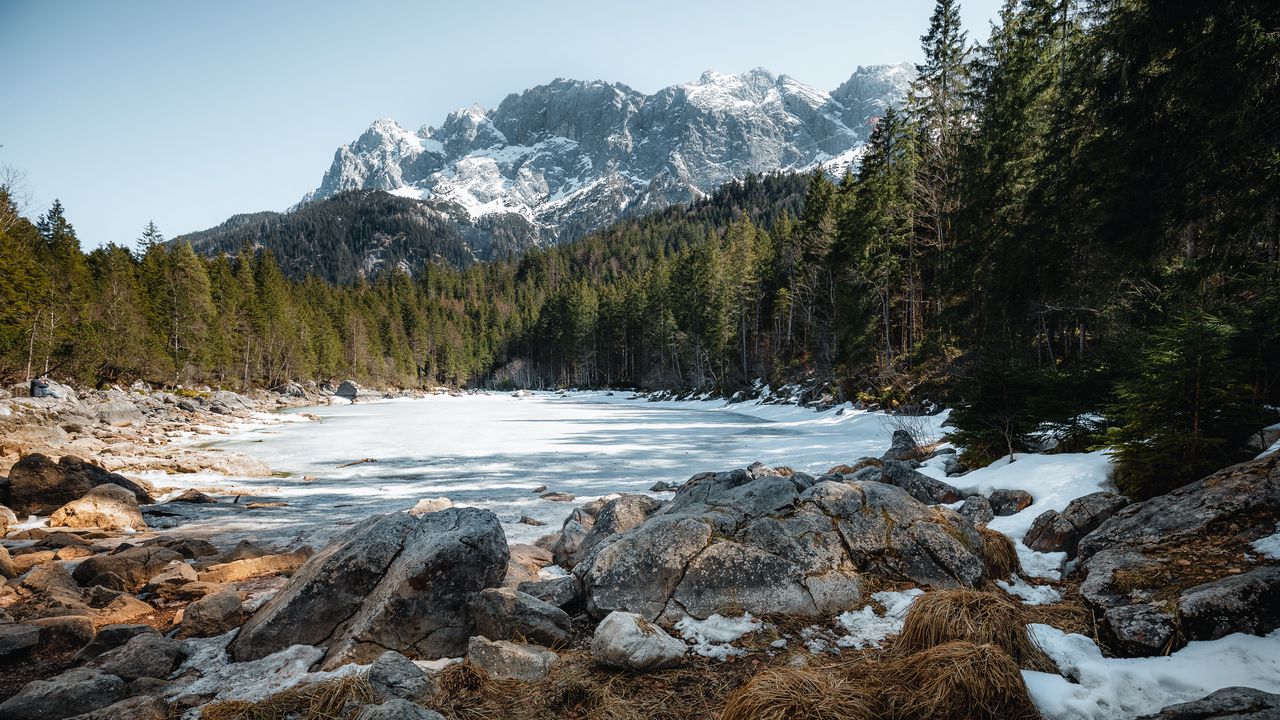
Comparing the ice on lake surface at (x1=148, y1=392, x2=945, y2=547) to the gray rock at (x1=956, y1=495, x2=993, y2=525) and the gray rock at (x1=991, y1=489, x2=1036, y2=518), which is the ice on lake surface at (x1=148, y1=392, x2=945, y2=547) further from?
the gray rock at (x1=991, y1=489, x2=1036, y2=518)

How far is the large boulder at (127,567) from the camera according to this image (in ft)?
23.0

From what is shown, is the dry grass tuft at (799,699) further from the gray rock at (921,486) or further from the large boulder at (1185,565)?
the gray rock at (921,486)

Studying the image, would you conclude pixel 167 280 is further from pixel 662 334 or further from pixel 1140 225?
pixel 1140 225

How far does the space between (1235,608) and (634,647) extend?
3.80 metres

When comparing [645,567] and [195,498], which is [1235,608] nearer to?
[645,567]

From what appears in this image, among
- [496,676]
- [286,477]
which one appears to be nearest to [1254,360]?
[496,676]

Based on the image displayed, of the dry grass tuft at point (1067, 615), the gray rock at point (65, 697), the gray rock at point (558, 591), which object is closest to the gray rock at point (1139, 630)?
the dry grass tuft at point (1067, 615)

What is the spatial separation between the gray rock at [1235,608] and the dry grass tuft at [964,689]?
4.10 ft

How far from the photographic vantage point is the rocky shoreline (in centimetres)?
337

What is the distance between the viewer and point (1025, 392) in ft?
29.5

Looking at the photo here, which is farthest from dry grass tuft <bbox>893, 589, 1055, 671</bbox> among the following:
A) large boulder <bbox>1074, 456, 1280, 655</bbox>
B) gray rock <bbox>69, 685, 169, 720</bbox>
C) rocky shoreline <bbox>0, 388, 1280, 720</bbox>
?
gray rock <bbox>69, 685, 169, 720</bbox>

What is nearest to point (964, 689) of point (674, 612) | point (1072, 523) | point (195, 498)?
point (674, 612)

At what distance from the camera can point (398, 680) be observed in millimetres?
3664

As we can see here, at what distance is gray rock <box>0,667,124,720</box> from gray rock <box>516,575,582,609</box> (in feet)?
10.3
